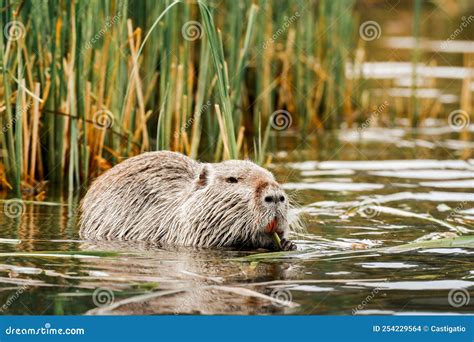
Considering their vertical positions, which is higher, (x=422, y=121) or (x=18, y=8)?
(x=18, y=8)

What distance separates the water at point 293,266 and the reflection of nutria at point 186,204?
119 mm

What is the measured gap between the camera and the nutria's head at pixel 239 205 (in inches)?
188

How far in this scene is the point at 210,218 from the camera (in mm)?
4973

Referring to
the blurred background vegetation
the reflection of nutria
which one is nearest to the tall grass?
the blurred background vegetation

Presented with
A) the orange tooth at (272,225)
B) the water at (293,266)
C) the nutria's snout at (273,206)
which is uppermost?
the nutria's snout at (273,206)

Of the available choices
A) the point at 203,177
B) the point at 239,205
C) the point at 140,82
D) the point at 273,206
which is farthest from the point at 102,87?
the point at 273,206

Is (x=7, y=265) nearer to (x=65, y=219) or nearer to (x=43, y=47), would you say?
(x=65, y=219)

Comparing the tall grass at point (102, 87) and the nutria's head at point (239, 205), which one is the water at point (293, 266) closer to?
the nutria's head at point (239, 205)

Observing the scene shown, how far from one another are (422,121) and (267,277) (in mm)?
5015

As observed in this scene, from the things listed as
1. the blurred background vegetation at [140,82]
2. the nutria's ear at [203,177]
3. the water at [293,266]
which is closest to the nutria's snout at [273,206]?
the water at [293,266]

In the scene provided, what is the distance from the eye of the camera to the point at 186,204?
5.14m

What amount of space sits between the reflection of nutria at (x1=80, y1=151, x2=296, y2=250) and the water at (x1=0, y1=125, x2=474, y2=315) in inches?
4.7

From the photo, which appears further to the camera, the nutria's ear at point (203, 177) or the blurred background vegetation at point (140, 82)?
the blurred background vegetation at point (140, 82)

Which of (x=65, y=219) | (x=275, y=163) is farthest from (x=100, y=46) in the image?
(x=275, y=163)
